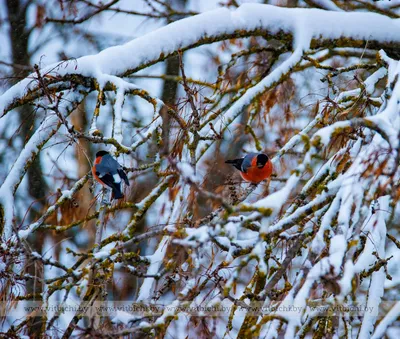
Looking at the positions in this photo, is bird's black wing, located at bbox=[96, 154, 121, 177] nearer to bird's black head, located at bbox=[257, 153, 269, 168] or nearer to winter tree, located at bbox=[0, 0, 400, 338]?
winter tree, located at bbox=[0, 0, 400, 338]

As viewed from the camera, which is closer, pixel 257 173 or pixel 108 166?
pixel 108 166

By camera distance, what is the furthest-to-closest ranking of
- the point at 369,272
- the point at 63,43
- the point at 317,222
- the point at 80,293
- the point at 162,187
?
the point at 63,43, the point at 162,187, the point at 369,272, the point at 317,222, the point at 80,293

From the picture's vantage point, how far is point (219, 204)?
2852 millimetres

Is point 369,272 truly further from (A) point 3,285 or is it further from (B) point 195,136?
(A) point 3,285

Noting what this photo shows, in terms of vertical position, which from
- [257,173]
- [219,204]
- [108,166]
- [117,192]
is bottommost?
[219,204]

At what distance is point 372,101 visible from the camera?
107 inches

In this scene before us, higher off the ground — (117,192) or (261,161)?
(261,161)

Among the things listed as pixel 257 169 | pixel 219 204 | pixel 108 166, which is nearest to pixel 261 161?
pixel 257 169

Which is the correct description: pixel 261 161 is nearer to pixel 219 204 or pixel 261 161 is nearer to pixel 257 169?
pixel 257 169

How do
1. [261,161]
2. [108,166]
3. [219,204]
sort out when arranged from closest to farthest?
[219,204], [108,166], [261,161]

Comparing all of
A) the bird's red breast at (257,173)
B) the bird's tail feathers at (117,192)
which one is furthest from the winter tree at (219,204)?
the bird's red breast at (257,173)

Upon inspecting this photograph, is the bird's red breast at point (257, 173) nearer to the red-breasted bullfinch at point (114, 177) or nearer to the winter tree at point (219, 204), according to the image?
the winter tree at point (219, 204)

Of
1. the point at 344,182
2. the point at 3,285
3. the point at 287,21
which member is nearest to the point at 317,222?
the point at 344,182

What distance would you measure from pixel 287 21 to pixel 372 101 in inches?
39.2
